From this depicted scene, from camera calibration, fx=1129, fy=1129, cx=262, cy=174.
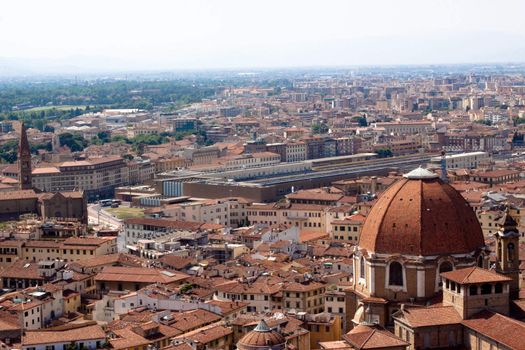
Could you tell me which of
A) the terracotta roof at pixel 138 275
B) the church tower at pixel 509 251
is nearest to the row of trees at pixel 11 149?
the terracotta roof at pixel 138 275

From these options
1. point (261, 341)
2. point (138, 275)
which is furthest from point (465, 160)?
point (261, 341)

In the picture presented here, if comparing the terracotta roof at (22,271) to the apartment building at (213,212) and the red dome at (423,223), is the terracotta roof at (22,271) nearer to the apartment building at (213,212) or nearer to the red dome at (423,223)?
the red dome at (423,223)

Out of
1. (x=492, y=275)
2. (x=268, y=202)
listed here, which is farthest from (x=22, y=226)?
(x=492, y=275)

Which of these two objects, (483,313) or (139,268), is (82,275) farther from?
(483,313)

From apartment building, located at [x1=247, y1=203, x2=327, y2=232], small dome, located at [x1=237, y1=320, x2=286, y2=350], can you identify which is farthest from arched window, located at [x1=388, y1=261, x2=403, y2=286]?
apartment building, located at [x1=247, y1=203, x2=327, y2=232]

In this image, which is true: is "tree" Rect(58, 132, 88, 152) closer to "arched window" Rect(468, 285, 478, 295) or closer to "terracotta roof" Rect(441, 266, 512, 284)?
"terracotta roof" Rect(441, 266, 512, 284)

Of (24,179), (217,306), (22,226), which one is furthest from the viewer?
(24,179)
